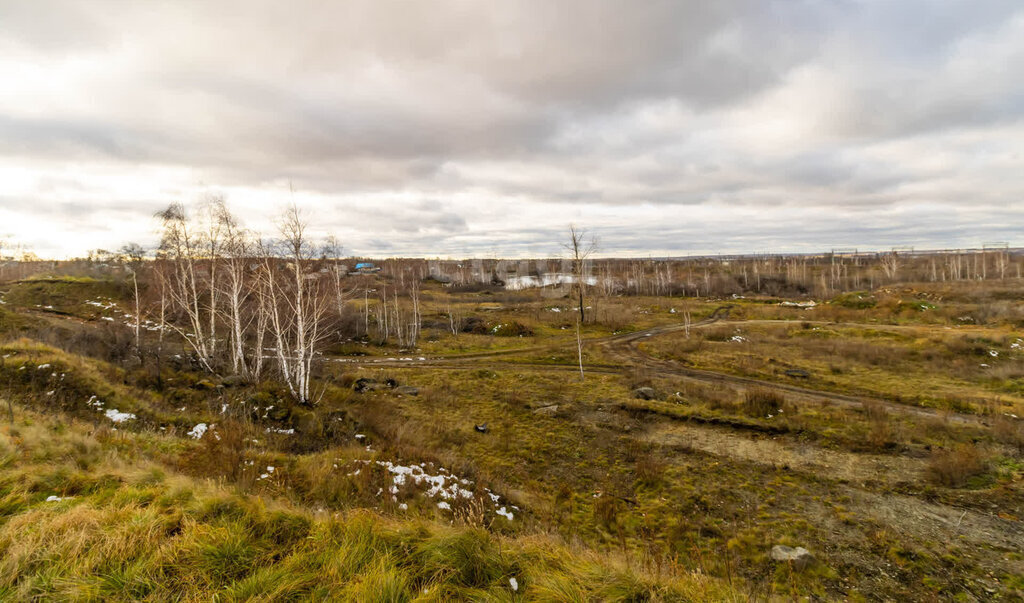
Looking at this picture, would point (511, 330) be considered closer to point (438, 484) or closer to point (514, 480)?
point (514, 480)

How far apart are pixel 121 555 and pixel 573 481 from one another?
10.4 meters

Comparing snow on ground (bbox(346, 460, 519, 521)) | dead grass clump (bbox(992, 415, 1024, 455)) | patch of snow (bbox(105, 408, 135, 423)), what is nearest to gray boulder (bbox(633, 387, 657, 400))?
dead grass clump (bbox(992, 415, 1024, 455))

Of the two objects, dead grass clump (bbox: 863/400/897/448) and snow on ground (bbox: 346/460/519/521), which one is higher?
snow on ground (bbox: 346/460/519/521)

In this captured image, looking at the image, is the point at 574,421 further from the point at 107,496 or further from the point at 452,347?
the point at 452,347

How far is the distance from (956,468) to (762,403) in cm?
702

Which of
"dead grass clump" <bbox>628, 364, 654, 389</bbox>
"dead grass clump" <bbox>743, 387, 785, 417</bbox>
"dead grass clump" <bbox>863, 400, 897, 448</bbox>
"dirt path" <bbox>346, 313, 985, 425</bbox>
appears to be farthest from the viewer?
"dead grass clump" <bbox>628, 364, 654, 389</bbox>

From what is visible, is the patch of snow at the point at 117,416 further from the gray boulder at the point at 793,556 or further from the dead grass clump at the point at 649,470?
the gray boulder at the point at 793,556

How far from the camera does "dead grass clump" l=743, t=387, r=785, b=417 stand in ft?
57.8

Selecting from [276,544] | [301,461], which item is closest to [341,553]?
[276,544]

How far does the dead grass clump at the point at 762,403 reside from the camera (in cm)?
1762

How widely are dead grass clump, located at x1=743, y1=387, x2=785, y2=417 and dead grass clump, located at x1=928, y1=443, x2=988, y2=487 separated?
590 centimetres

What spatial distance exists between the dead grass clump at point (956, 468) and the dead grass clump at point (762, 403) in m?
5.90

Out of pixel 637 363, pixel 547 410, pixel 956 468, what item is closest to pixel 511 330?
pixel 637 363

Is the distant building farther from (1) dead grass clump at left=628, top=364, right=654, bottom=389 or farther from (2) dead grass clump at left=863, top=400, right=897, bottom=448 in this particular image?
(2) dead grass clump at left=863, top=400, right=897, bottom=448
